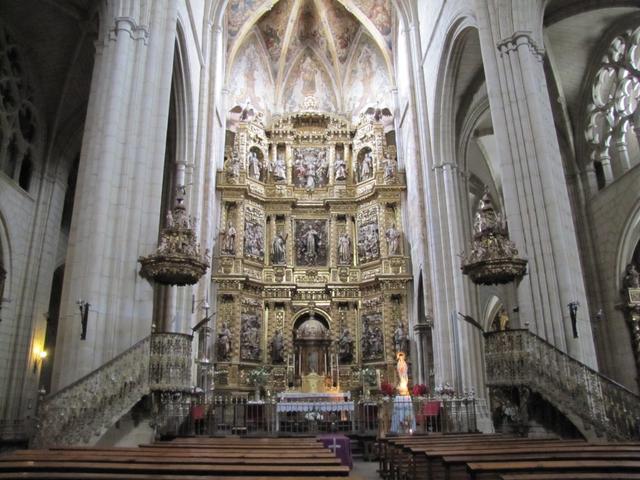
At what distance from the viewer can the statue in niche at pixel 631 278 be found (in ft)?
57.7

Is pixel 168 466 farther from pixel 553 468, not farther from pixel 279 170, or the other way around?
pixel 279 170

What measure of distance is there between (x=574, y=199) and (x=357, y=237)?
1006 cm

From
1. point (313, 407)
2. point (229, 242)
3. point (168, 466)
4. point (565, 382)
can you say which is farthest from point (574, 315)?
point (229, 242)

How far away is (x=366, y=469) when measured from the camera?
39.8 ft

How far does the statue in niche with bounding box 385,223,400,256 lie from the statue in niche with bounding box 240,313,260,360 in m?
6.80

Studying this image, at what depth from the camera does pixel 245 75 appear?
29.4 metres

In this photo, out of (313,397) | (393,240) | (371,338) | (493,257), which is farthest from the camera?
(393,240)

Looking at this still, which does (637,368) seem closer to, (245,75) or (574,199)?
(574,199)

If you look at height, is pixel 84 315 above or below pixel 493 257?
below

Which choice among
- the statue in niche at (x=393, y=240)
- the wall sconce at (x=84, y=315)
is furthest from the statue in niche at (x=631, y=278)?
the wall sconce at (x=84, y=315)

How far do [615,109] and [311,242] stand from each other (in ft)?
45.3

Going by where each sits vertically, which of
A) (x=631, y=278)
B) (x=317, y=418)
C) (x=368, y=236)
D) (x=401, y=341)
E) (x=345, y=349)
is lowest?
(x=317, y=418)

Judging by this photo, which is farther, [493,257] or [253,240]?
[253,240]

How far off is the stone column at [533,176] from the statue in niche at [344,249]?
13503 mm
